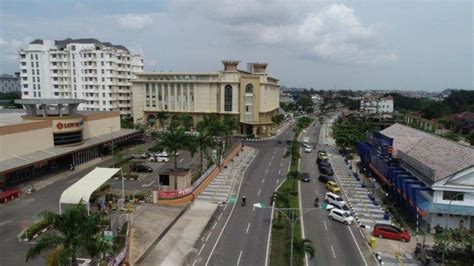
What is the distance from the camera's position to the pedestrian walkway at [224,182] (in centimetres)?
4834

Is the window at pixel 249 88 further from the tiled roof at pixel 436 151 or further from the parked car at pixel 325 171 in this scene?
the tiled roof at pixel 436 151

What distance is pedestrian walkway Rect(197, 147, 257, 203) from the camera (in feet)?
159

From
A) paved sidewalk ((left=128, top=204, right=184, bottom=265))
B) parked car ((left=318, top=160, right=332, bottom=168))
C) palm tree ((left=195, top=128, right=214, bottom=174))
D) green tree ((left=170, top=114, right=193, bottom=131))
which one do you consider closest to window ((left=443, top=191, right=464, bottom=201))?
paved sidewalk ((left=128, top=204, right=184, bottom=265))

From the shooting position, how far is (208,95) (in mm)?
107875

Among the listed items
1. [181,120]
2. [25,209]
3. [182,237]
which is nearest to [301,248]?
[182,237]

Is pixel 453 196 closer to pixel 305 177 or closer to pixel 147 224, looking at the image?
pixel 305 177

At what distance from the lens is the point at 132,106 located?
121500 mm

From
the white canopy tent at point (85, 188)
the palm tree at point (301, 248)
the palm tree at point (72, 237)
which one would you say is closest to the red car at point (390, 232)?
the palm tree at point (301, 248)

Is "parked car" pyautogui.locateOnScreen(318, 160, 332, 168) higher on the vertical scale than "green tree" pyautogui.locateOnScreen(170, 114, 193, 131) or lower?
lower

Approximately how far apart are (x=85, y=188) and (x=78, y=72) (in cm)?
8978

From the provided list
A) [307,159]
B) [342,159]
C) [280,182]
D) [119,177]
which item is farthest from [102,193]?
[342,159]

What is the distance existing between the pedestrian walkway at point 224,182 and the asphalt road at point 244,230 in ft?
6.10

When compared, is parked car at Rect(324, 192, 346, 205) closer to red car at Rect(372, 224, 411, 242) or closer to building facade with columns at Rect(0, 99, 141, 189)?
red car at Rect(372, 224, 411, 242)

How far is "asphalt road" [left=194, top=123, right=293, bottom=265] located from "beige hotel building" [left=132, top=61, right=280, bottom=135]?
154 feet
